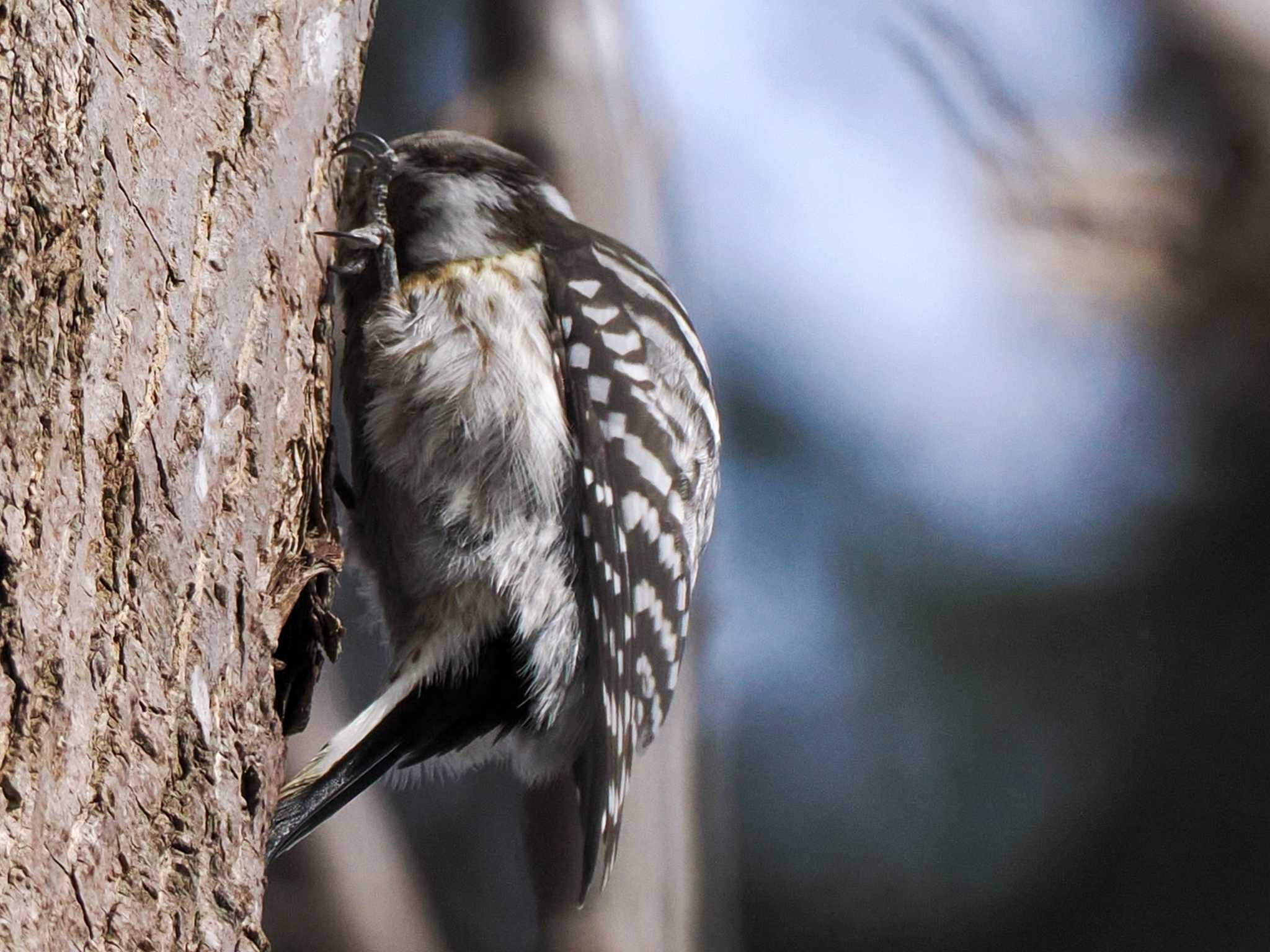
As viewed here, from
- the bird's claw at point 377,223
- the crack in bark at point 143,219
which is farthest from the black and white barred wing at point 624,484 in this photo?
the crack in bark at point 143,219

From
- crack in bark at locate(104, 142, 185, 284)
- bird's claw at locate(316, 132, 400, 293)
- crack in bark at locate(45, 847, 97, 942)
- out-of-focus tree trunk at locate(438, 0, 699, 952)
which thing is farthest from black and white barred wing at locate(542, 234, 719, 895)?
crack in bark at locate(45, 847, 97, 942)

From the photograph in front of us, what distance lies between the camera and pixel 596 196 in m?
1.95

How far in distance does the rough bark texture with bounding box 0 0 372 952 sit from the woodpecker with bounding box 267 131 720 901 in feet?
0.73

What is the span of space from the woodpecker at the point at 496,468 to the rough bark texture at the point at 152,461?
0.22 m

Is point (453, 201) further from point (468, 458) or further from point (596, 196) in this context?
point (596, 196)

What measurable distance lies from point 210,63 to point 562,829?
1186 millimetres

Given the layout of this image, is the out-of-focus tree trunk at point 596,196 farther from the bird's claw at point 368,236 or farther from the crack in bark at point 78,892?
the crack in bark at point 78,892

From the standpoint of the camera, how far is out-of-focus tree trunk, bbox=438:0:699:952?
1.70 metres

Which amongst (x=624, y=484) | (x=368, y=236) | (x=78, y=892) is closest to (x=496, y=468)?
(x=624, y=484)

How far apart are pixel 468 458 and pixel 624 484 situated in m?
0.18

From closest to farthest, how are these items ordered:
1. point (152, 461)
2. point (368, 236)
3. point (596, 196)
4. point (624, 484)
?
1. point (152, 461)
2. point (368, 236)
3. point (624, 484)
4. point (596, 196)

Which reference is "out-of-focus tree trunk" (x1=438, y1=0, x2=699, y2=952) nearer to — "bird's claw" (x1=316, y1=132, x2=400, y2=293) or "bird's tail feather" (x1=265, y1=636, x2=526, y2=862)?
"bird's tail feather" (x1=265, y1=636, x2=526, y2=862)

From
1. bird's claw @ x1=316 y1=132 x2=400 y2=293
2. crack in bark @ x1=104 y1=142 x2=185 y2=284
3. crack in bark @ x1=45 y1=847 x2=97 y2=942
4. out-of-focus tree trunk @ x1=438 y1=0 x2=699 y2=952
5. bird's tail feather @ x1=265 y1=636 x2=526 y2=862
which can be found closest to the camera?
crack in bark @ x1=45 y1=847 x2=97 y2=942

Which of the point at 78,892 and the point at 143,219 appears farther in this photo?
the point at 143,219
